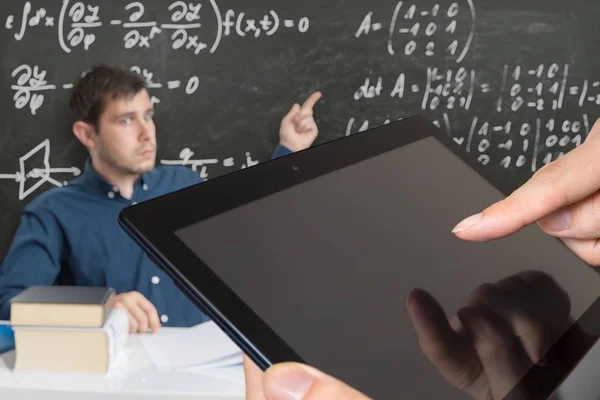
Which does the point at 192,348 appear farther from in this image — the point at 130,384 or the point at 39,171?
the point at 39,171

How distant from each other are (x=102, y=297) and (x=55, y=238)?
322 millimetres

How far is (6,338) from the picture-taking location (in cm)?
117

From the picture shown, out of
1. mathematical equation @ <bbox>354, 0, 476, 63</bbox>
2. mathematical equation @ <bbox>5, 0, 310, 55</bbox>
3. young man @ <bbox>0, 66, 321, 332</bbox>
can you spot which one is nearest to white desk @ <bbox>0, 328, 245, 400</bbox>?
young man @ <bbox>0, 66, 321, 332</bbox>

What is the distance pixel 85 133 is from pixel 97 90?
10cm

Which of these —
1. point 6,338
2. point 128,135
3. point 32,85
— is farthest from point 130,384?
point 32,85

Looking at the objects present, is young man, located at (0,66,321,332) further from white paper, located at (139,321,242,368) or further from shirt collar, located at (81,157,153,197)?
white paper, located at (139,321,242,368)

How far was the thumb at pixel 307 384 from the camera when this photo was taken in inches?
12.9

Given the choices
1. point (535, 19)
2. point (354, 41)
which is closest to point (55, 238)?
point (354, 41)

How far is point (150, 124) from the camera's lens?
4.63 ft

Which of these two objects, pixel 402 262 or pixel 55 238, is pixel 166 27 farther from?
pixel 402 262

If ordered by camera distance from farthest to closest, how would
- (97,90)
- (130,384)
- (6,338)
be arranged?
(97,90), (6,338), (130,384)

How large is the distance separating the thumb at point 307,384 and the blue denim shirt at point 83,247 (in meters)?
1.08

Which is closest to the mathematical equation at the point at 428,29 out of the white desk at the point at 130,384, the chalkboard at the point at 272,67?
the chalkboard at the point at 272,67

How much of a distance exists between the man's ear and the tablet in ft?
3.30
